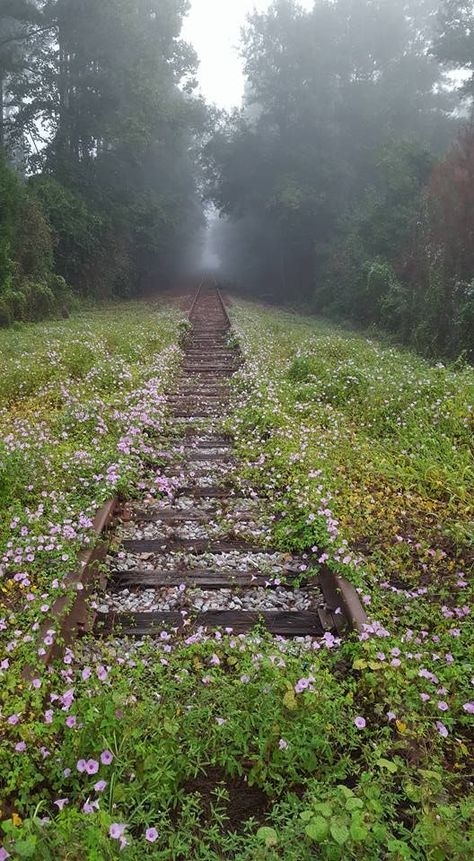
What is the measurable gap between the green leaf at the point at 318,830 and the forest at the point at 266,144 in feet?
44.5

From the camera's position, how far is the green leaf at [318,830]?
1.88m

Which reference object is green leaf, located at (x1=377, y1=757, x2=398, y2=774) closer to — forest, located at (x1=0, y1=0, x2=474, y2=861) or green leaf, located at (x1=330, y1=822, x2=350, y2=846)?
forest, located at (x1=0, y1=0, x2=474, y2=861)

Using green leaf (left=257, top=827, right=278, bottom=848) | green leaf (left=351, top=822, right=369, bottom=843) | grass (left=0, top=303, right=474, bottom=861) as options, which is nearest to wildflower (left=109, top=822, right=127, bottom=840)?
grass (left=0, top=303, right=474, bottom=861)

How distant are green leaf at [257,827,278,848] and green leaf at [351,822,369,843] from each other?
27cm

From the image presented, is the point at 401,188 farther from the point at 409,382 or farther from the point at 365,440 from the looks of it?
the point at 365,440

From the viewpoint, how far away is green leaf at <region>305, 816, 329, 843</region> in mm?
1881

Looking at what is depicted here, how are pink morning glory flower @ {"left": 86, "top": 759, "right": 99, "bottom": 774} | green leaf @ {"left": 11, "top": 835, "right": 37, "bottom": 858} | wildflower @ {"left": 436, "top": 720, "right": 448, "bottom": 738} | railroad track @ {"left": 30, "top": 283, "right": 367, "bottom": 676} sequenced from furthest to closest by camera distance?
railroad track @ {"left": 30, "top": 283, "right": 367, "bottom": 676}, wildflower @ {"left": 436, "top": 720, "right": 448, "bottom": 738}, pink morning glory flower @ {"left": 86, "top": 759, "right": 99, "bottom": 774}, green leaf @ {"left": 11, "top": 835, "right": 37, "bottom": 858}

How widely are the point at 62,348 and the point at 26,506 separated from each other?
628cm

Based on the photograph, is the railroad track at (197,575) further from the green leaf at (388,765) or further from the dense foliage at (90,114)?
the dense foliage at (90,114)

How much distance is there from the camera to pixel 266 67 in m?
31.8

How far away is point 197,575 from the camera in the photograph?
392 cm

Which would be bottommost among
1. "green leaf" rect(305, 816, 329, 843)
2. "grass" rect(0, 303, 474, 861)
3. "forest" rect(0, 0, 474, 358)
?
"grass" rect(0, 303, 474, 861)

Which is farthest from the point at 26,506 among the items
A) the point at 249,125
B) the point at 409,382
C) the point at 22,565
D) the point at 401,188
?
the point at 249,125

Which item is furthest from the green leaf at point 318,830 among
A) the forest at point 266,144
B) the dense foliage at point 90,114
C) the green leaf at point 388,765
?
the dense foliage at point 90,114
